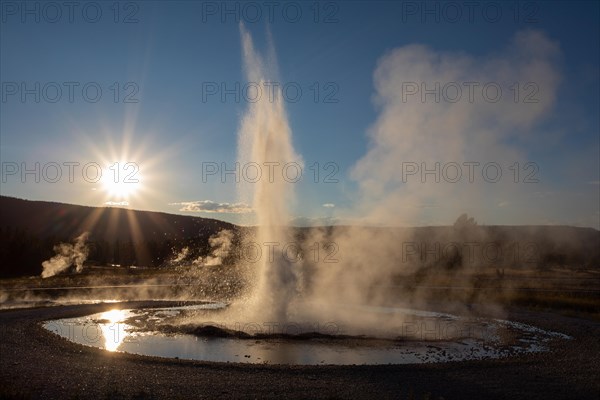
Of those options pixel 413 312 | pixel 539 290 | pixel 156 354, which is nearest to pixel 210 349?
pixel 156 354

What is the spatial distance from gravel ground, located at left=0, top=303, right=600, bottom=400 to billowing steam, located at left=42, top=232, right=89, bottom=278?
41.8 meters

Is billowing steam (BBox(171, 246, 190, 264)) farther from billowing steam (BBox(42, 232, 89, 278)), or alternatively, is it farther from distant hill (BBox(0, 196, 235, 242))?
distant hill (BBox(0, 196, 235, 242))

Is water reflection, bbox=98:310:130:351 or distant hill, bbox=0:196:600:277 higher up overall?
distant hill, bbox=0:196:600:277

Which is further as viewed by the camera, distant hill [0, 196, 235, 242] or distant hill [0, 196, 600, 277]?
distant hill [0, 196, 235, 242]

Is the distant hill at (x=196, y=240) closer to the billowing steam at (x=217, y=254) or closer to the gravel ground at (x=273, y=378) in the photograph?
the billowing steam at (x=217, y=254)

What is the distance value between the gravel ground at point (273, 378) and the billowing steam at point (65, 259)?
41815 millimetres

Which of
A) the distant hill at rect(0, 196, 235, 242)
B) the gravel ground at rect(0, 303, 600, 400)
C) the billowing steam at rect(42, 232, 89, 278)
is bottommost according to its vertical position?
the gravel ground at rect(0, 303, 600, 400)

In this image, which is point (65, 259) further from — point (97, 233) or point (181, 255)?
point (97, 233)

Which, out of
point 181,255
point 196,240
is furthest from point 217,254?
point 196,240

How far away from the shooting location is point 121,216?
157 m

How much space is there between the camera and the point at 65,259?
65.1 meters

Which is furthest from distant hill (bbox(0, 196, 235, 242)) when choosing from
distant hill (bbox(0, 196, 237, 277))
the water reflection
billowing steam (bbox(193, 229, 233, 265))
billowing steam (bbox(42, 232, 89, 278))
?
the water reflection

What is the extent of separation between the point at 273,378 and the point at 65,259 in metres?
58.5

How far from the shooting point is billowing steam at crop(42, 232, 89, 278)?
192 feet
